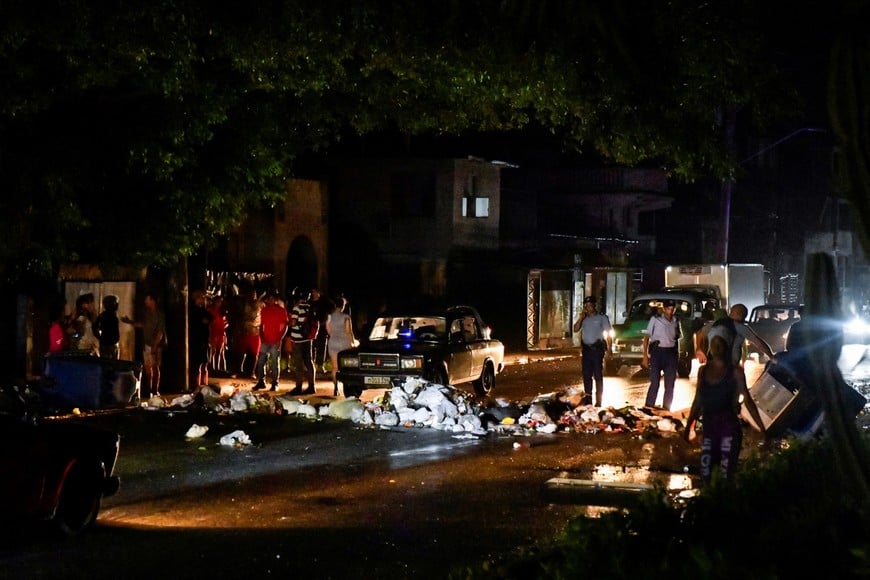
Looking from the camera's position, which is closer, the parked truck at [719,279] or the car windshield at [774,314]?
the car windshield at [774,314]

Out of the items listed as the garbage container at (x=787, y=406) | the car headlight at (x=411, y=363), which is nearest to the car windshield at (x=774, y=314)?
the car headlight at (x=411, y=363)

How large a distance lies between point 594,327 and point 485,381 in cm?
398

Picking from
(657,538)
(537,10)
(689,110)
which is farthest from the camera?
(689,110)

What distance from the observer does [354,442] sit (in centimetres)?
1647

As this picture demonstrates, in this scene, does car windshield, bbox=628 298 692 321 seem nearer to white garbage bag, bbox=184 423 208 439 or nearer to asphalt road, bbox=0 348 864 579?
asphalt road, bbox=0 348 864 579

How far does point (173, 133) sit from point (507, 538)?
8438 millimetres

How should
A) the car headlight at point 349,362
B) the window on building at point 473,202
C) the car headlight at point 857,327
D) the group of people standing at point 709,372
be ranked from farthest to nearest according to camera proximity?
the window on building at point 473,202
the car headlight at point 857,327
the car headlight at point 349,362
the group of people standing at point 709,372

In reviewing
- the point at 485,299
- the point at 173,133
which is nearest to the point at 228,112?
the point at 173,133

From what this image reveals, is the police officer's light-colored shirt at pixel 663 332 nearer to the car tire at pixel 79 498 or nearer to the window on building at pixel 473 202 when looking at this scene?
the car tire at pixel 79 498

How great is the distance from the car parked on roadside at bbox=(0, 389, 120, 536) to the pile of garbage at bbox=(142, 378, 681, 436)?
789 cm

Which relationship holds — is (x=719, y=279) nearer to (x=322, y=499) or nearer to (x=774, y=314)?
(x=774, y=314)

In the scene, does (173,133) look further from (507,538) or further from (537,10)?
(537,10)

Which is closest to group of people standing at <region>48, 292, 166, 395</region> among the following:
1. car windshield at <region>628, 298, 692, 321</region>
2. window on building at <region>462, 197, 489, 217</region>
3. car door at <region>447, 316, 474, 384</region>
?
car door at <region>447, 316, 474, 384</region>

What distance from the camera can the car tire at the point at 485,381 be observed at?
75.6ft
